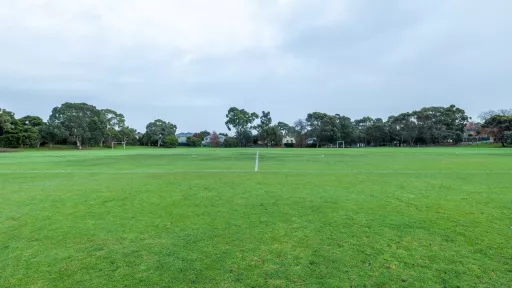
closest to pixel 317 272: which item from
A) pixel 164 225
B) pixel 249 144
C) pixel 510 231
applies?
pixel 164 225

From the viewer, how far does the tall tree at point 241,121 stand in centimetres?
7156

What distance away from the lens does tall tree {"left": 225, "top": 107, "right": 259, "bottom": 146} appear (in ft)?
235

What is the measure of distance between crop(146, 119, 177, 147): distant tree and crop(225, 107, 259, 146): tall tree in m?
17.8

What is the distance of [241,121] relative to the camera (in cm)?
7156

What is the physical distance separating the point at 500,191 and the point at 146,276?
7.34m

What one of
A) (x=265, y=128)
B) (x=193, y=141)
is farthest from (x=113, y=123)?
(x=265, y=128)

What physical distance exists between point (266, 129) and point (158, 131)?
99.5ft

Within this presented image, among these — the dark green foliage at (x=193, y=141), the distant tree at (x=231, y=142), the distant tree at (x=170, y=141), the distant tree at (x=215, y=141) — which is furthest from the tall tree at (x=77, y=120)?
the distant tree at (x=231, y=142)

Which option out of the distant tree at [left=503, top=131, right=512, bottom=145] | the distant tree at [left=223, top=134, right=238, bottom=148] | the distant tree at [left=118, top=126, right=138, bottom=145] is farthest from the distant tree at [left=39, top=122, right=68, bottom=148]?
the distant tree at [left=503, top=131, right=512, bottom=145]

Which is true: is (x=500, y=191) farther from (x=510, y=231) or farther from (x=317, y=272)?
(x=317, y=272)

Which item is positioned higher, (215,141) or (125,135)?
(125,135)

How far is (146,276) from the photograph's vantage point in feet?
7.54

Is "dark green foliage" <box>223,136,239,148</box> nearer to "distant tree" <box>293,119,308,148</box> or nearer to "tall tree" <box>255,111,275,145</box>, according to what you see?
"tall tree" <box>255,111,275,145</box>

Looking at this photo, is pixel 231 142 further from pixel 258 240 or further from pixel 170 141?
pixel 258 240
